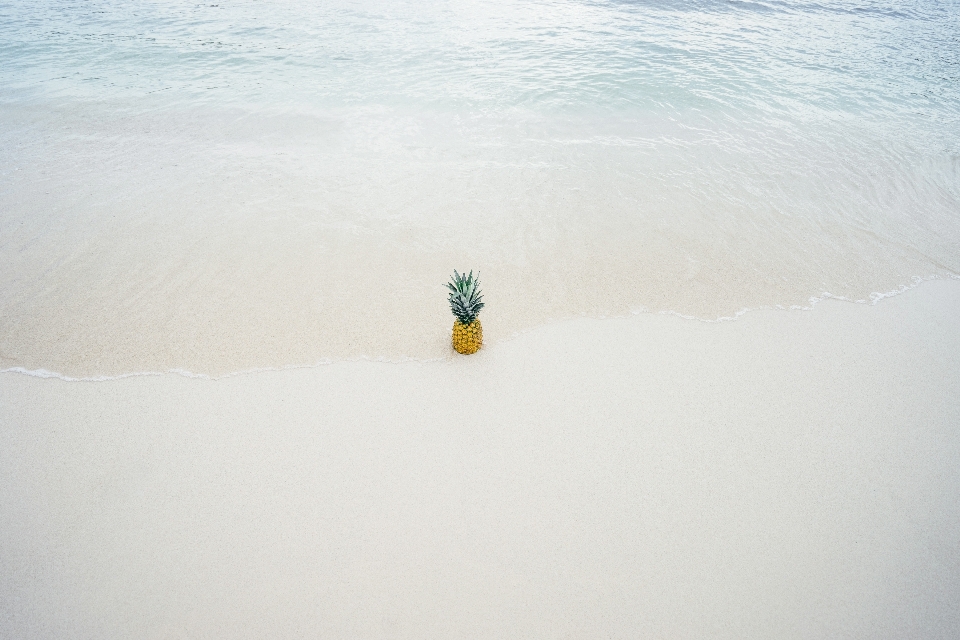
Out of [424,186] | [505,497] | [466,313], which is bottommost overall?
[505,497]

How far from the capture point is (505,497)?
158 inches

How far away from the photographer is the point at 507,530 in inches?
149

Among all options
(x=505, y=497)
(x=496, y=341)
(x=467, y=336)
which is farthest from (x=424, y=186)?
(x=505, y=497)

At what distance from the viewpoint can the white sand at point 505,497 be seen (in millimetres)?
3348

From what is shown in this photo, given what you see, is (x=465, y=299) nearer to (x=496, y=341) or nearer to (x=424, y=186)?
(x=496, y=341)

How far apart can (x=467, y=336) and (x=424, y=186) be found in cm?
441

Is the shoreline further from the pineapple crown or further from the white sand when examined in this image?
the pineapple crown

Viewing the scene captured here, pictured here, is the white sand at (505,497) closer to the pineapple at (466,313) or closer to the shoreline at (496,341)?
the shoreline at (496,341)

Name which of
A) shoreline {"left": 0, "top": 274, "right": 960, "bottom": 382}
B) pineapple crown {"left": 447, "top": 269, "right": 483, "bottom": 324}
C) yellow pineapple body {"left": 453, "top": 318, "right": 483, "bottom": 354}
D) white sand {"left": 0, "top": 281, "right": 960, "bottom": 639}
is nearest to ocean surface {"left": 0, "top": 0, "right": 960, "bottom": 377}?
shoreline {"left": 0, "top": 274, "right": 960, "bottom": 382}

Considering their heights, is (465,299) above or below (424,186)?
below

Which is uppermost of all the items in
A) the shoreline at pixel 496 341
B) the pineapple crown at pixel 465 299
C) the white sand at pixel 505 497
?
the pineapple crown at pixel 465 299

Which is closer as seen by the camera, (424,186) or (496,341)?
(496,341)

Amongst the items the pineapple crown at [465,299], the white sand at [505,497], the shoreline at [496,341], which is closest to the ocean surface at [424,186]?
the shoreline at [496,341]

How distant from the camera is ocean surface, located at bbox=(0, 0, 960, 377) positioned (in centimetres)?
591
